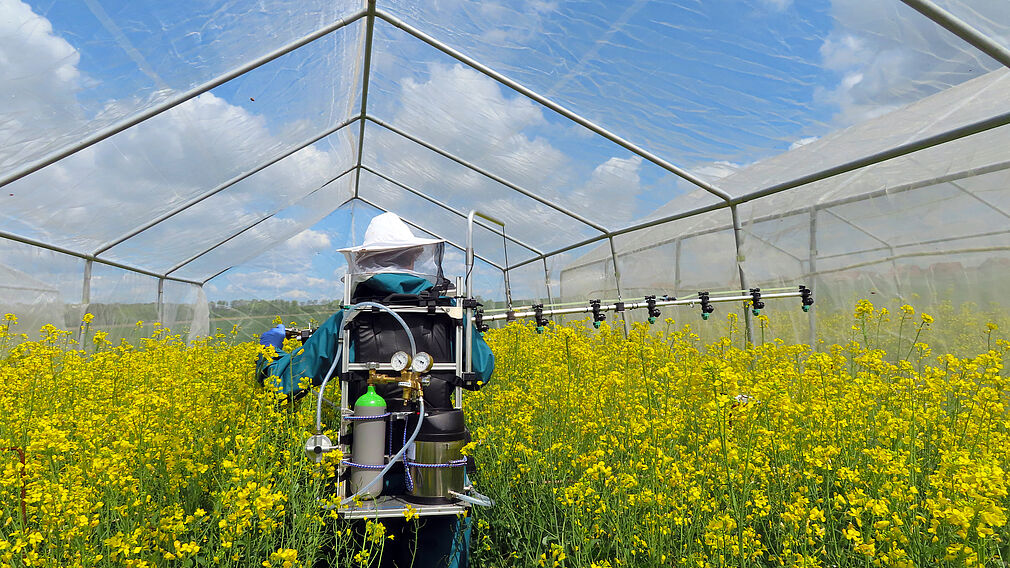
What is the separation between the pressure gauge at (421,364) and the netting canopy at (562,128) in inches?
21.8

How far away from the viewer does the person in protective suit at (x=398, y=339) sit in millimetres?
2412

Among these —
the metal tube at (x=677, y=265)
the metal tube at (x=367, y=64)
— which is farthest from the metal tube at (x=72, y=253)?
the metal tube at (x=677, y=265)

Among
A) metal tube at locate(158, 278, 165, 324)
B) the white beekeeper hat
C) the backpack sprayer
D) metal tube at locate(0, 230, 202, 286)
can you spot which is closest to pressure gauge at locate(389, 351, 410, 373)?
the backpack sprayer

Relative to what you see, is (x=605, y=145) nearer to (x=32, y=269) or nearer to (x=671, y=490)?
(x=671, y=490)

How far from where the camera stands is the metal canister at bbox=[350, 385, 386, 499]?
2.30 metres

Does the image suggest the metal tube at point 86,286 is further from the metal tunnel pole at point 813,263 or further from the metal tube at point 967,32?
the metal tube at point 967,32

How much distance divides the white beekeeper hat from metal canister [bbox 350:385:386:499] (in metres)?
0.74

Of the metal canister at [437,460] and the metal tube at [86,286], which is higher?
the metal tube at [86,286]

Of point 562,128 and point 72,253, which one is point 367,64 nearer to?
point 562,128

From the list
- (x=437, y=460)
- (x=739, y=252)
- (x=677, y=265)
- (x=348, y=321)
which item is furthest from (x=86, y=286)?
(x=739, y=252)

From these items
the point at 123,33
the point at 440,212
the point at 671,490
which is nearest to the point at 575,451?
the point at 671,490

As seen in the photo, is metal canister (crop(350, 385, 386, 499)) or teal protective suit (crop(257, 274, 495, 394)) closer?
metal canister (crop(350, 385, 386, 499))

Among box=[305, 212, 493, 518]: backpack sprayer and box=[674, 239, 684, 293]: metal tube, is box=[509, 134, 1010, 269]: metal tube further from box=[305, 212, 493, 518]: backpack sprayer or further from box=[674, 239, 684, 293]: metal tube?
box=[305, 212, 493, 518]: backpack sprayer

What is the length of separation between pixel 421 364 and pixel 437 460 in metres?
0.40
